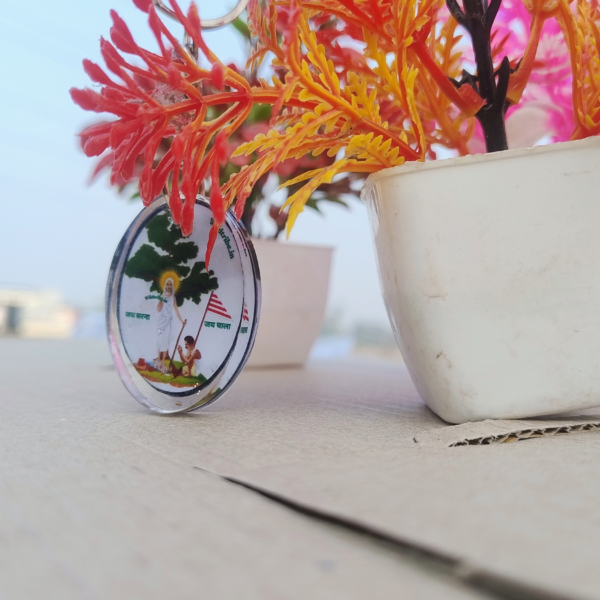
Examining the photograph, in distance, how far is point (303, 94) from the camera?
0.87 ft

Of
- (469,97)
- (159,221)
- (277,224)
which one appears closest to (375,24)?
(469,97)

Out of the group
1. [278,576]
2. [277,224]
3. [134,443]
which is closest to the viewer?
[278,576]

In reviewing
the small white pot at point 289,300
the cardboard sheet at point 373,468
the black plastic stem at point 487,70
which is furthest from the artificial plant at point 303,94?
the small white pot at point 289,300

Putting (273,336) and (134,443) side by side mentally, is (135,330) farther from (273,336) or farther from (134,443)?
(273,336)

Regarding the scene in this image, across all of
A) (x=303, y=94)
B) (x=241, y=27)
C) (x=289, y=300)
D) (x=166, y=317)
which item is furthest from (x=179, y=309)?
(x=241, y=27)

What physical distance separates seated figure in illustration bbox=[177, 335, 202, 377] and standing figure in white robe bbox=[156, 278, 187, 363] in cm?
1

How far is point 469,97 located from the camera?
1.00 feet

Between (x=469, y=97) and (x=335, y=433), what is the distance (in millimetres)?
193

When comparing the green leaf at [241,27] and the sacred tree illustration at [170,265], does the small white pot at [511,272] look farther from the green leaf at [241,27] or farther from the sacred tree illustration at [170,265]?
the green leaf at [241,27]

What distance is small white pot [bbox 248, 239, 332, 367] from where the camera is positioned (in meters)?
0.60

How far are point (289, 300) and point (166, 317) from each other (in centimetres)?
29

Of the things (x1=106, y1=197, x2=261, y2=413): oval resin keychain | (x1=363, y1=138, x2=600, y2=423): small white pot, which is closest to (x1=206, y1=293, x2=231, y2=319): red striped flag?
(x1=106, y1=197, x2=261, y2=413): oval resin keychain

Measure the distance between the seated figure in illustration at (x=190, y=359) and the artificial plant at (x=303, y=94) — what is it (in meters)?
0.08

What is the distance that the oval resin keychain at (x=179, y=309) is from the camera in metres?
0.32
